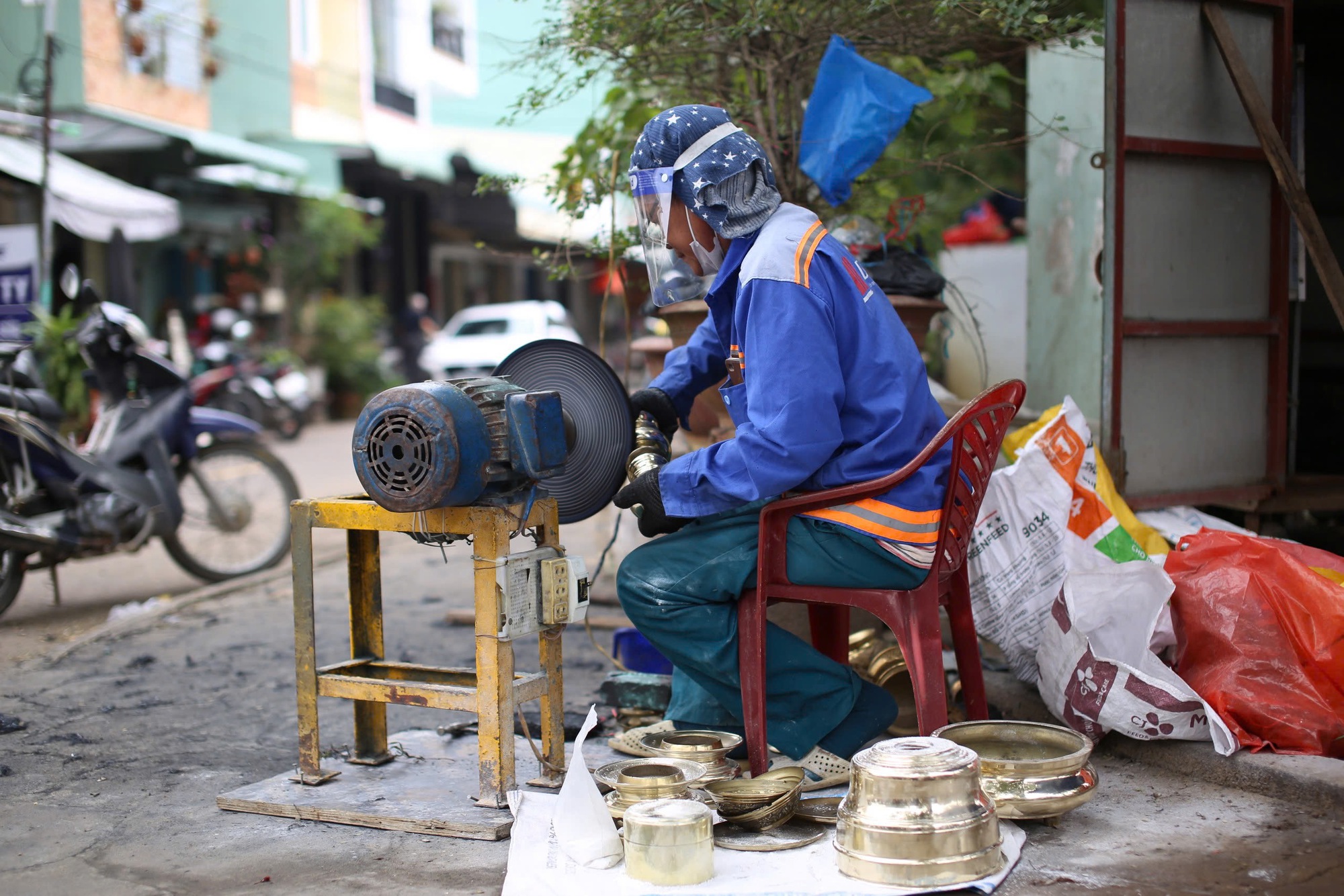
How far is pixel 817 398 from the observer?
8.59 ft

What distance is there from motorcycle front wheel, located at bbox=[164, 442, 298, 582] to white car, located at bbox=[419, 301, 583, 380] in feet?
38.2

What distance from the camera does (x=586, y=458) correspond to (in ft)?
10.3

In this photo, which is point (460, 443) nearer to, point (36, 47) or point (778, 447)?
point (778, 447)

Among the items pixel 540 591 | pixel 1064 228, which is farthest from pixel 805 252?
pixel 1064 228

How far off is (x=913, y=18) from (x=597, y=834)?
290cm

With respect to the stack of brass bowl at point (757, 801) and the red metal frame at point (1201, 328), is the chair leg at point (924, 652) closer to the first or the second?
the stack of brass bowl at point (757, 801)

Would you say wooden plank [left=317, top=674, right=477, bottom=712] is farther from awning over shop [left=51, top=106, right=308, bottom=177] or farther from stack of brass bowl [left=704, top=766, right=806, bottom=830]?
awning over shop [left=51, top=106, right=308, bottom=177]

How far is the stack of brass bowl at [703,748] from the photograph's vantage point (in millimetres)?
2818

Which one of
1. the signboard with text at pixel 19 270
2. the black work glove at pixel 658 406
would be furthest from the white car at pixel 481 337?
the black work glove at pixel 658 406

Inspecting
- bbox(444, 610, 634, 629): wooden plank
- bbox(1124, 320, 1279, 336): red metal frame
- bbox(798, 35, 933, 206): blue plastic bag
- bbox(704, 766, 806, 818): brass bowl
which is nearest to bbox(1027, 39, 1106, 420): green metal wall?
bbox(1124, 320, 1279, 336): red metal frame

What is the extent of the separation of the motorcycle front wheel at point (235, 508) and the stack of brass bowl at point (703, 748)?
3481 mm

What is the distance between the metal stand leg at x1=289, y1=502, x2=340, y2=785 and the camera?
2979 mm

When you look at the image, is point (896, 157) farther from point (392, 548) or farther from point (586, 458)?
point (392, 548)

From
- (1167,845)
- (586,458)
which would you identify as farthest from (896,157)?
(1167,845)
